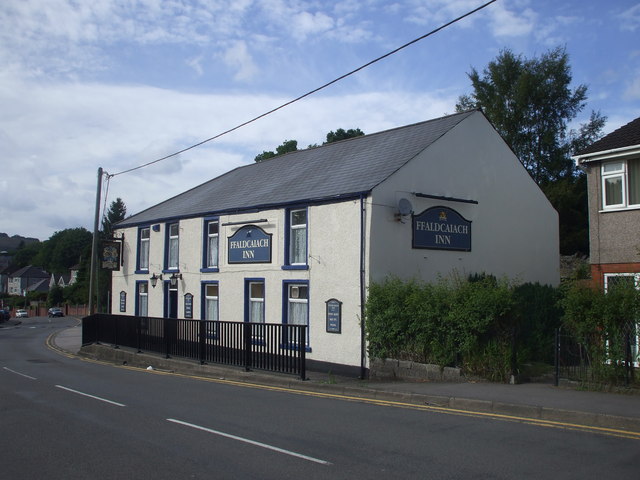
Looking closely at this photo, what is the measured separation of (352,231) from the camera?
16812 millimetres

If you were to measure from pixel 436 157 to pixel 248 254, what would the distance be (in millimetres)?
6945

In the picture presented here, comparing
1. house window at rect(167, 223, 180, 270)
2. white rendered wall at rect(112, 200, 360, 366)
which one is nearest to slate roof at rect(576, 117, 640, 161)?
white rendered wall at rect(112, 200, 360, 366)

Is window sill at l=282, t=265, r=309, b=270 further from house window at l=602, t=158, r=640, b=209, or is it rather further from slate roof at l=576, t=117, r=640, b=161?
house window at l=602, t=158, r=640, b=209

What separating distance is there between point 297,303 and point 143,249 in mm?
11419

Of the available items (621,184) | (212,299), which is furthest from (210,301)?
(621,184)

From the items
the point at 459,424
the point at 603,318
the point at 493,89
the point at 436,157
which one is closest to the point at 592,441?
the point at 459,424

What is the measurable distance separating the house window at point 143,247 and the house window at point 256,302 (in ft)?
27.2

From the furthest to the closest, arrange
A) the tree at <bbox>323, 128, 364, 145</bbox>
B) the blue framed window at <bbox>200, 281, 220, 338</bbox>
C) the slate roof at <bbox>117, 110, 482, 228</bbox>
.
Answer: the tree at <bbox>323, 128, 364, 145</bbox>
the blue framed window at <bbox>200, 281, 220, 338</bbox>
the slate roof at <bbox>117, 110, 482, 228</bbox>

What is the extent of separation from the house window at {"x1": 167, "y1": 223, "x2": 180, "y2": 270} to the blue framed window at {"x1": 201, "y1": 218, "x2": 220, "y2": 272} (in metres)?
2.21

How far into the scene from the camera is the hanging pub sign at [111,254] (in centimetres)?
2769

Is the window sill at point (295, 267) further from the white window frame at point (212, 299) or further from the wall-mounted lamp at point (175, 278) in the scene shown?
the wall-mounted lamp at point (175, 278)

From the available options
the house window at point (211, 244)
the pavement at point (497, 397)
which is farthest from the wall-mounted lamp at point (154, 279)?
the pavement at point (497, 397)

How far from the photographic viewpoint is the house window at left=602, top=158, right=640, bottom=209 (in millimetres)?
15148

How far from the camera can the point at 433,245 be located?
1795 centimetres
